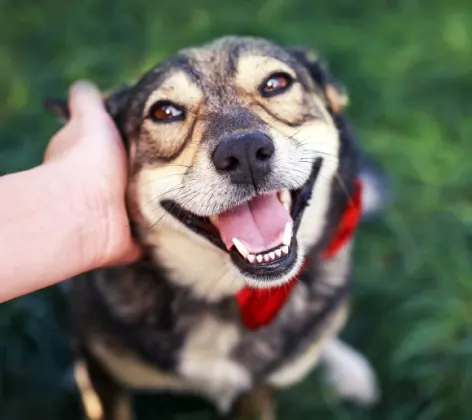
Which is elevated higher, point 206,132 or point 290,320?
point 206,132

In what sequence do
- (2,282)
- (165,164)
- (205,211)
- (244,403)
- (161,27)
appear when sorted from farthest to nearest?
1. (161,27)
2. (244,403)
3. (165,164)
4. (205,211)
5. (2,282)

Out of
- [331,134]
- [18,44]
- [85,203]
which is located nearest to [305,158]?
[331,134]

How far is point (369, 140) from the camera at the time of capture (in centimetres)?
397

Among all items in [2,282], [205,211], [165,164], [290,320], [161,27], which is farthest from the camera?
[161,27]

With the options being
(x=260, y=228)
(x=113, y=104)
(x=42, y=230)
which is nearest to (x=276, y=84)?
(x=260, y=228)

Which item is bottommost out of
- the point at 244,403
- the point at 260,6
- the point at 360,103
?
the point at 244,403

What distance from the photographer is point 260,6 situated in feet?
15.0

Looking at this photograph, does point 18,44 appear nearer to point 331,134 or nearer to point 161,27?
point 161,27

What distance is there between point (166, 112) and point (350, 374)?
5.17ft

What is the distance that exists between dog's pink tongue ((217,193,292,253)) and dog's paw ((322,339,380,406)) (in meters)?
1.26

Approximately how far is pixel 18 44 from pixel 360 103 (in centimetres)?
220

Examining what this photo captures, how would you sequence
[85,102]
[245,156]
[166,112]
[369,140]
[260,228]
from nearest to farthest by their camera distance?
[245,156]
[260,228]
[166,112]
[85,102]
[369,140]

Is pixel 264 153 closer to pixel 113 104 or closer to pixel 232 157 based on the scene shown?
pixel 232 157

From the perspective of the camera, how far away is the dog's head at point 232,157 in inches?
81.4
